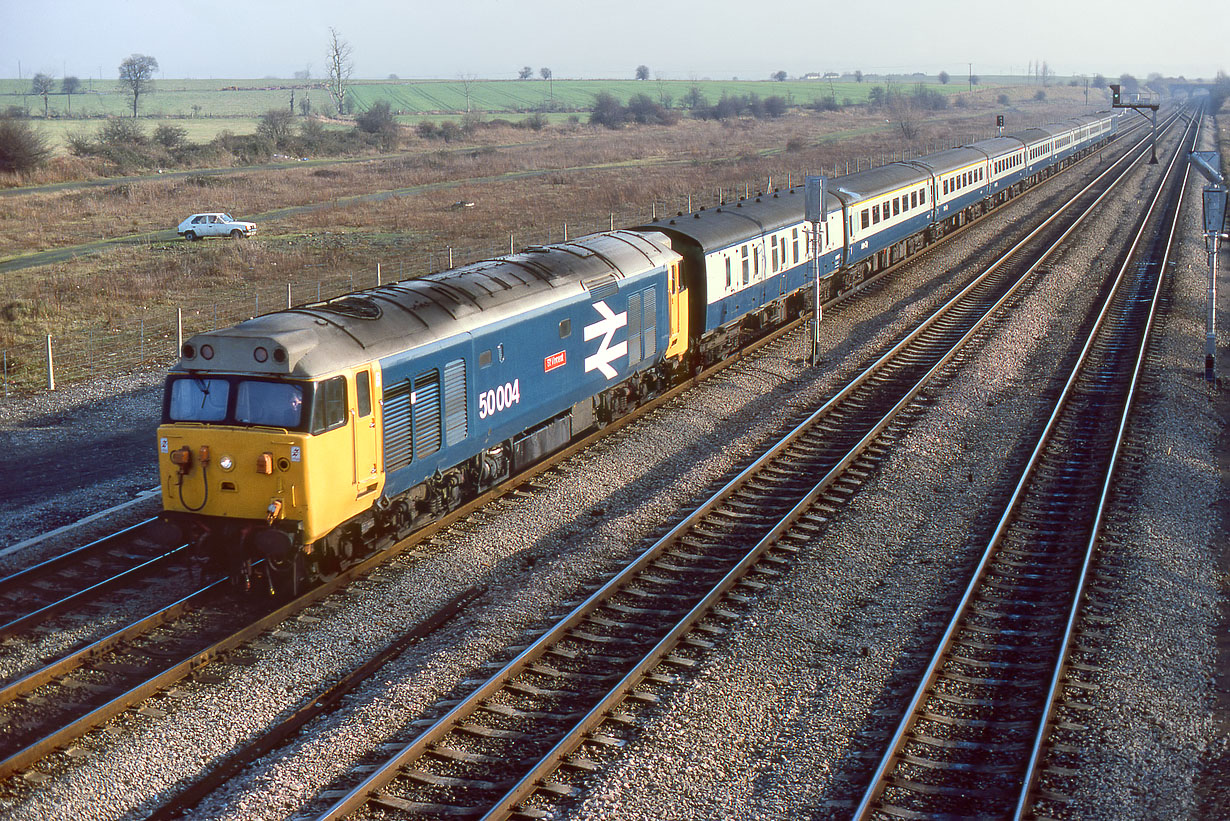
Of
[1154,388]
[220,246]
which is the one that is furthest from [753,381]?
[220,246]

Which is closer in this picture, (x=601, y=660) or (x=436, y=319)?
(x=601, y=660)

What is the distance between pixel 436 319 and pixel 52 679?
648 centimetres

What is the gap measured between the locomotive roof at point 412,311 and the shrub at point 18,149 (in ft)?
211

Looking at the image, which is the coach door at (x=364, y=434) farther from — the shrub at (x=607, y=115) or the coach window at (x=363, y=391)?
the shrub at (x=607, y=115)

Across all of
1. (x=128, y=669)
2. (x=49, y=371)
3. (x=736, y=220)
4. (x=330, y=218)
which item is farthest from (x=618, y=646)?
(x=330, y=218)

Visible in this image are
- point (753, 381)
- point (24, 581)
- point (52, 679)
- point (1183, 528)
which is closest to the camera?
point (52, 679)

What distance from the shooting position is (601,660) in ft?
40.8

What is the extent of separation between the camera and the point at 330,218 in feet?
183

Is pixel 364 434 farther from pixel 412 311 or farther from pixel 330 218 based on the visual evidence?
pixel 330 218

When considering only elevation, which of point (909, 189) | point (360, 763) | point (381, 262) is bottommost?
point (360, 763)

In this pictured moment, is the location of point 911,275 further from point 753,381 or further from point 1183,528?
point 1183,528

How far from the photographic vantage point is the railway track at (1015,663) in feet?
32.4

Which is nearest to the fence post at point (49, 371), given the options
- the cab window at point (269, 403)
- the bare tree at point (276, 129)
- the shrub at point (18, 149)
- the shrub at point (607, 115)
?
the cab window at point (269, 403)

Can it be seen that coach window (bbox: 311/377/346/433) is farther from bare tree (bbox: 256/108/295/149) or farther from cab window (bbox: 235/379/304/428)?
bare tree (bbox: 256/108/295/149)
